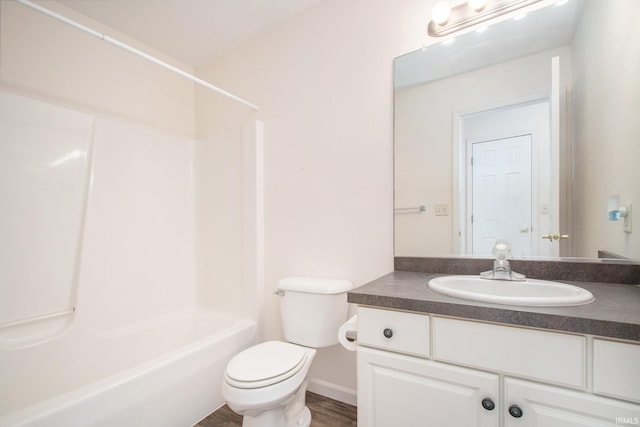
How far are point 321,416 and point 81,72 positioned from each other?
2600 millimetres

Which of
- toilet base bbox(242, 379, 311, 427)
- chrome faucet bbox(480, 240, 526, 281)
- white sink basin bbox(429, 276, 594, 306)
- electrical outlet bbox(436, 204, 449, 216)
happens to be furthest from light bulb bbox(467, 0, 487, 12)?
toilet base bbox(242, 379, 311, 427)

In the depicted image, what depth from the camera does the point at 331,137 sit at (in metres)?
1.74

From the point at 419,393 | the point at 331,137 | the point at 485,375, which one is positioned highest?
the point at 331,137

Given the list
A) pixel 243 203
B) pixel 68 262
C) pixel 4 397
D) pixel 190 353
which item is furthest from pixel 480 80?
pixel 4 397

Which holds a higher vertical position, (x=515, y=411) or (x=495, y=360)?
(x=495, y=360)

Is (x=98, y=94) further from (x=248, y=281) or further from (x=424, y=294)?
(x=424, y=294)

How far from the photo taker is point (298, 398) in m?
1.49

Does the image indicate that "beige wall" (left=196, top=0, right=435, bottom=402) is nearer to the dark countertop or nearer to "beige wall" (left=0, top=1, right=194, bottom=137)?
the dark countertop

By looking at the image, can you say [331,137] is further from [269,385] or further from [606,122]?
[269,385]

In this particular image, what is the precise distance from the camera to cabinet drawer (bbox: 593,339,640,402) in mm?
688

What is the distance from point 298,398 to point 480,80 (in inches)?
73.2

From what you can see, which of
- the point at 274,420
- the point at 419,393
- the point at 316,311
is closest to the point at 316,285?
the point at 316,311

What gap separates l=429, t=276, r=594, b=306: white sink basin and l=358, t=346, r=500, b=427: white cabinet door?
23 centimetres

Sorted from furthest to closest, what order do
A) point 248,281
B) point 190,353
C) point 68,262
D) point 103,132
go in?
point 248,281
point 103,132
point 68,262
point 190,353
